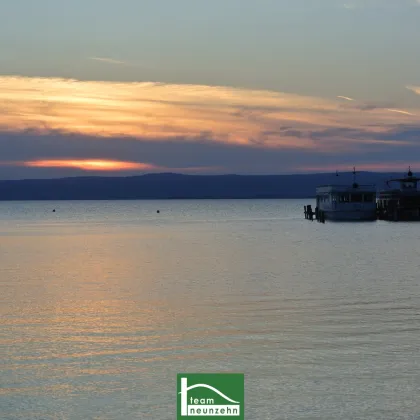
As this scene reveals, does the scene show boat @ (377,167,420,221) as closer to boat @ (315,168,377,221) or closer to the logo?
boat @ (315,168,377,221)

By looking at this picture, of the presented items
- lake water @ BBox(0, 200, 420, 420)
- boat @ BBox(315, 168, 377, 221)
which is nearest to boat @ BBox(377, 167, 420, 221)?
boat @ BBox(315, 168, 377, 221)

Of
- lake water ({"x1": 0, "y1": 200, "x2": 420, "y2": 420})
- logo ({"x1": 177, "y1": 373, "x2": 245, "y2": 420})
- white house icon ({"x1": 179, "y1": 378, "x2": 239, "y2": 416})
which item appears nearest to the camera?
logo ({"x1": 177, "y1": 373, "x2": 245, "y2": 420})

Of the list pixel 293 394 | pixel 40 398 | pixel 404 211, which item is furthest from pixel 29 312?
pixel 404 211

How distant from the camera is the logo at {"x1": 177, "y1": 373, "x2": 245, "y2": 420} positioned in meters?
15.8

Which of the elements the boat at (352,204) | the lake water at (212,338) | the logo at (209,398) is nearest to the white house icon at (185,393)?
the logo at (209,398)

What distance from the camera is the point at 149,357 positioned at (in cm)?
2244

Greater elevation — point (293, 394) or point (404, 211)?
point (404, 211)

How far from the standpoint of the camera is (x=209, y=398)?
637 inches

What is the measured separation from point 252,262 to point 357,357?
108 ft

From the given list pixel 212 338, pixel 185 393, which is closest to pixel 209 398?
pixel 185 393

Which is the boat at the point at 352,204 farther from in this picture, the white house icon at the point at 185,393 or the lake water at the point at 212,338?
the white house icon at the point at 185,393

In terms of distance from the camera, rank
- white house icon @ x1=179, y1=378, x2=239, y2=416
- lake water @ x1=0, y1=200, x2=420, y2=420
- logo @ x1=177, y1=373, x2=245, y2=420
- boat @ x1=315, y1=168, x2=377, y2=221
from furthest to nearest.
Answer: boat @ x1=315, y1=168, x2=377, y2=221, lake water @ x1=0, y1=200, x2=420, y2=420, white house icon @ x1=179, y1=378, x2=239, y2=416, logo @ x1=177, y1=373, x2=245, y2=420

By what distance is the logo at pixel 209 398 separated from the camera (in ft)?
51.8

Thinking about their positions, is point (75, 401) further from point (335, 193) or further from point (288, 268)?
point (335, 193)
